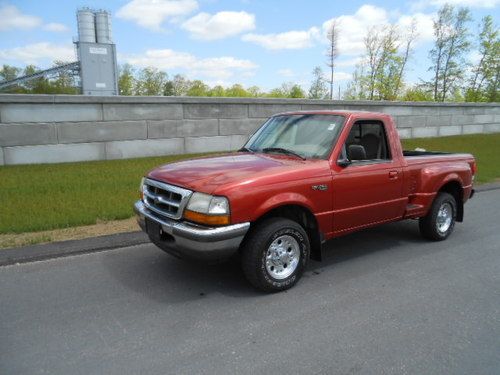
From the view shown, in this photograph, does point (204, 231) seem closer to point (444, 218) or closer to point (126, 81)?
point (444, 218)

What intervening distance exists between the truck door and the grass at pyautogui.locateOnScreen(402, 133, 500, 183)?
699 centimetres

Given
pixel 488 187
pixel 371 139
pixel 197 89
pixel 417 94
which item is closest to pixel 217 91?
pixel 197 89

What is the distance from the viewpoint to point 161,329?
336cm

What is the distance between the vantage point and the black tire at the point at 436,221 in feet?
18.7

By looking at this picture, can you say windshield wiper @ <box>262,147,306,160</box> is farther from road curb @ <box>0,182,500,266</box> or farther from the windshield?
road curb @ <box>0,182,500,266</box>

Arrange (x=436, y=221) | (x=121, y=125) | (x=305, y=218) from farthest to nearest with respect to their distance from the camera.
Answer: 1. (x=121, y=125)
2. (x=436, y=221)
3. (x=305, y=218)

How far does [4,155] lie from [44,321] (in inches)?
281

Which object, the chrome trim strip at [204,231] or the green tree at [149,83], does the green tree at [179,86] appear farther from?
the chrome trim strip at [204,231]

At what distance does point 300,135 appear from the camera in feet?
16.0

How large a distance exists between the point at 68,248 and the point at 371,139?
4.12 metres

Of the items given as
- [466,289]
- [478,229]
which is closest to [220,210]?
[466,289]

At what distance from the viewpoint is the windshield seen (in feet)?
15.1

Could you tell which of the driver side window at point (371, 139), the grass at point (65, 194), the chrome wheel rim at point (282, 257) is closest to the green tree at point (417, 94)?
the grass at point (65, 194)

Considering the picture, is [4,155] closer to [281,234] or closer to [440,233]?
[281,234]
